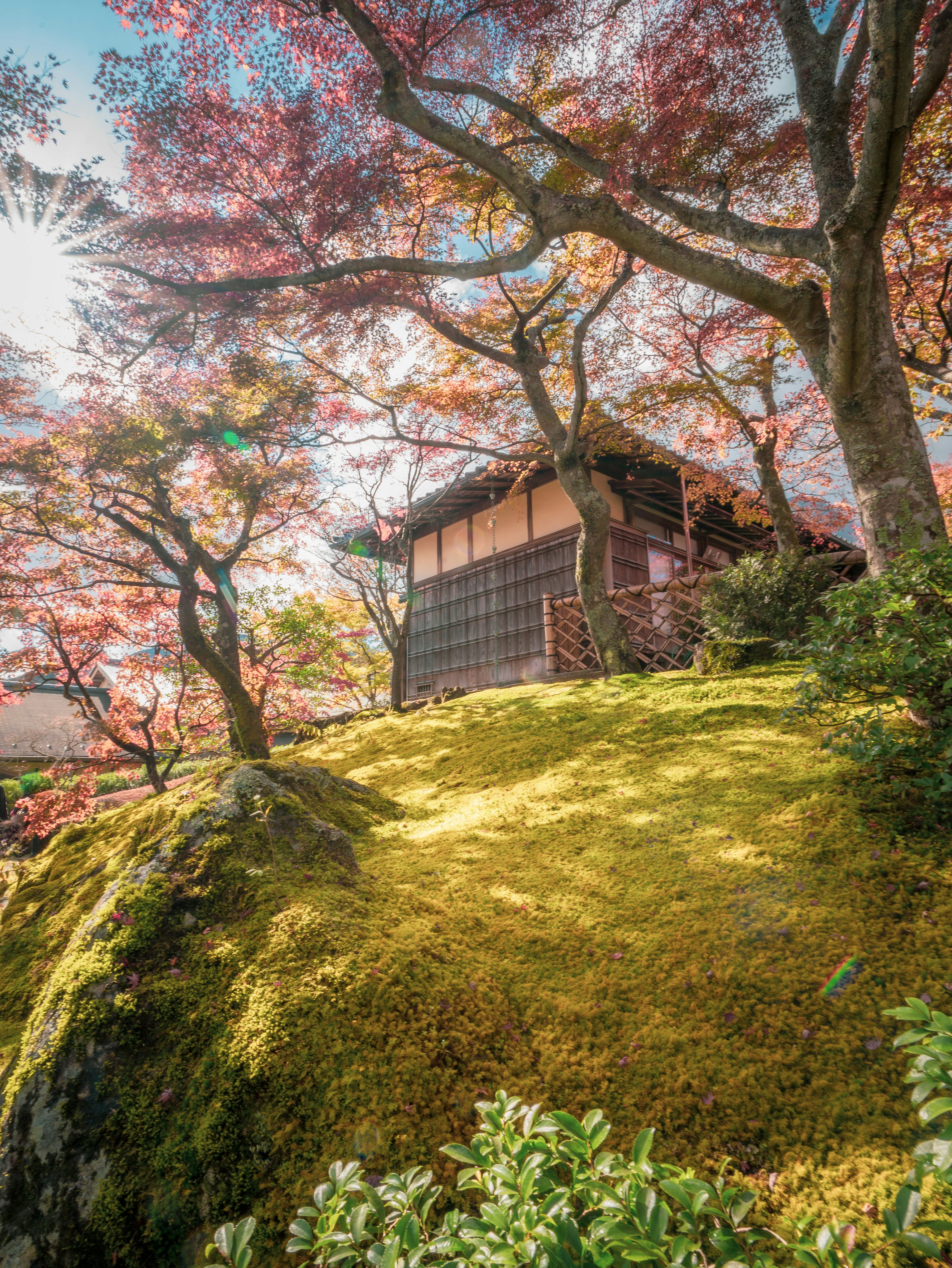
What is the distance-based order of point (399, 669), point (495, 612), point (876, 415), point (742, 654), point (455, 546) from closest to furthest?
1. point (876, 415)
2. point (742, 654)
3. point (495, 612)
4. point (399, 669)
5. point (455, 546)

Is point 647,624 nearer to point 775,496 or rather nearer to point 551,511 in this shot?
point 775,496

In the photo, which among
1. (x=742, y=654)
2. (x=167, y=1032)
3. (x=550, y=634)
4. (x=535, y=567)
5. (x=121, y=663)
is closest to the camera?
(x=167, y=1032)

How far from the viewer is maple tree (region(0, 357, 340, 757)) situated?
6406 millimetres

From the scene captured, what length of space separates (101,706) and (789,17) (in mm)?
29084

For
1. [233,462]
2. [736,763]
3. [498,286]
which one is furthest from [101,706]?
[736,763]

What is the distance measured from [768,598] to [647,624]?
2.93 m

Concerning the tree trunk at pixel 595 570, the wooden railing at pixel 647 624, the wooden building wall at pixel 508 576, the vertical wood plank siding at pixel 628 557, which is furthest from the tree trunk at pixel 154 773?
the vertical wood plank siding at pixel 628 557

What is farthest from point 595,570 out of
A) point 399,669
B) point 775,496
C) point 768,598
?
point 399,669

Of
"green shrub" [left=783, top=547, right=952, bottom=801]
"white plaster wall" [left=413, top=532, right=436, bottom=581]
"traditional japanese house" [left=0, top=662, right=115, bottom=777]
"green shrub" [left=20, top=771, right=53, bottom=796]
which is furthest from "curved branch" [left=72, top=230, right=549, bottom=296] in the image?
"green shrub" [left=20, top=771, right=53, bottom=796]

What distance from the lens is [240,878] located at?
7.64ft

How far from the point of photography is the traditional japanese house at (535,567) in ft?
34.0

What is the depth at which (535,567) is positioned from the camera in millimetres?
11602

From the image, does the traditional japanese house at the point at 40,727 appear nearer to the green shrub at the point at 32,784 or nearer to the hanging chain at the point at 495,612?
the green shrub at the point at 32,784

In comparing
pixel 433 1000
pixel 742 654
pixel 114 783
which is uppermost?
pixel 742 654
